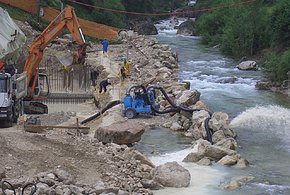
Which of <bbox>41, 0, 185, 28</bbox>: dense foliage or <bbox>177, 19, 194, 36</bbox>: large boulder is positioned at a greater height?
<bbox>41, 0, 185, 28</bbox>: dense foliage

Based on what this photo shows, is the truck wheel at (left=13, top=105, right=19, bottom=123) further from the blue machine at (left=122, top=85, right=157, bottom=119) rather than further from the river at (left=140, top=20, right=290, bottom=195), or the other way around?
the river at (left=140, top=20, right=290, bottom=195)

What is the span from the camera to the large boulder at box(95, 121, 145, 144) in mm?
21531

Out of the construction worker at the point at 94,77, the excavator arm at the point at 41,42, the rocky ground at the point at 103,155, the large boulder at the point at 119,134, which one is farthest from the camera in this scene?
the construction worker at the point at 94,77

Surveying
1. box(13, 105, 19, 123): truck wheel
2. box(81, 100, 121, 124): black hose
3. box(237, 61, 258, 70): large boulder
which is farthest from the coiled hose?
box(237, 61, 258, 70): large boulder

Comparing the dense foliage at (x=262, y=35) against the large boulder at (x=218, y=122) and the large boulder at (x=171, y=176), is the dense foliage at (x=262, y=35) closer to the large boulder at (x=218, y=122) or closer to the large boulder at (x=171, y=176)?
the large boulder at (x=218, y=122)

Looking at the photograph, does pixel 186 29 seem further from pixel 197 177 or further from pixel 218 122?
pixel 197 177

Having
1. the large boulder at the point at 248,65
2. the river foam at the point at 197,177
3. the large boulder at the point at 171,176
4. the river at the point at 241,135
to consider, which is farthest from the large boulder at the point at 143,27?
the large boulder at the point at 171,176

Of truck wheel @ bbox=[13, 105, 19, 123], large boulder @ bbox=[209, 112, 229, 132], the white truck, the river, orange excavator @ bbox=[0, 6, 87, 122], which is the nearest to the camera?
the river

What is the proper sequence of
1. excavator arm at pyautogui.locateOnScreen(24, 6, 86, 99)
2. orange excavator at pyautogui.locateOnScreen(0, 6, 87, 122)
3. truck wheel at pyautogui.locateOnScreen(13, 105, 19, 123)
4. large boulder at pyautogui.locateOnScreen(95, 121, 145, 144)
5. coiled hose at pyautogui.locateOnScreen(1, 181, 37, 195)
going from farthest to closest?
excavator arm at pyautogui.locateOnScreen(24, 6, 86, 99)
truck wheel at pyautogui.locateOnScreen(13, 105, 19, 123)
orange excavator at pyautogui.locateOnScreen(0, 6, 87, 122)
large boulder at pyautogui.locateOnScreen(95, 121, 145, 144)
coiled hose at pyautogui.locateOnScreen(1, 181, 37, 195)

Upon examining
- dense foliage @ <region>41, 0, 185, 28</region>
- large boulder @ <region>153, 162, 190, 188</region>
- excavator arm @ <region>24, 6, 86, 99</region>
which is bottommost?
large boulder @ <region>153, 162, 190, 188</region>

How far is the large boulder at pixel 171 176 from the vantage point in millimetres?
17875

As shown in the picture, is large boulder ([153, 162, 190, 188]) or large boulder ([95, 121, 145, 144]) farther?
large boulder ([95, 121, 145, 144])

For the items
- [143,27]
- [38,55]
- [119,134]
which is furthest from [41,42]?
[143,27]

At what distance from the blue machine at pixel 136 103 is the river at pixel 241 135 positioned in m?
1.63
